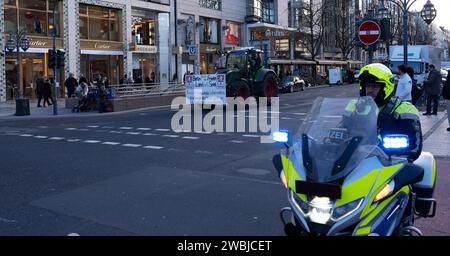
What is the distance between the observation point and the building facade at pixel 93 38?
29.6m

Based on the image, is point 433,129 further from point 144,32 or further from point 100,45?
point 144,32

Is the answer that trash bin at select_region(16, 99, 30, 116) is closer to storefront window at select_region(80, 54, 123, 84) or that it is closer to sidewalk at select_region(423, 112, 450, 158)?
storefront window at select_region(80, 54, 123, 84)

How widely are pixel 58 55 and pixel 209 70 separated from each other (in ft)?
77.8

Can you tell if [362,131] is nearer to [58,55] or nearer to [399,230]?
[399,230]

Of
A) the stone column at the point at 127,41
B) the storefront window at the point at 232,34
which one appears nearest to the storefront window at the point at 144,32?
the stone column at the point at 127,41

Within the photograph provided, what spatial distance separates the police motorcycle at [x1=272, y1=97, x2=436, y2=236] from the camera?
3.36m

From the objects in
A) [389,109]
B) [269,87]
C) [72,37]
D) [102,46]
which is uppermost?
[72,37]

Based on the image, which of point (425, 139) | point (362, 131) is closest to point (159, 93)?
point (425, 139)

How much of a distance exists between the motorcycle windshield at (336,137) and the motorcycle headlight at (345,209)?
19 centimetres

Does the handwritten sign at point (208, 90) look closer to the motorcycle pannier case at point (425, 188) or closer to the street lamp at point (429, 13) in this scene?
the street lamp at point (429, 13)

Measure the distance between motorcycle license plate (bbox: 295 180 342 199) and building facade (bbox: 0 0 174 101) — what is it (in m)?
28.3

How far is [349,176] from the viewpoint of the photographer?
11.1 feet

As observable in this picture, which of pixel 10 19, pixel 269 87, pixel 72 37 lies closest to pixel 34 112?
pixel 10 19

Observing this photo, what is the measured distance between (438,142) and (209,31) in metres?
36.4
